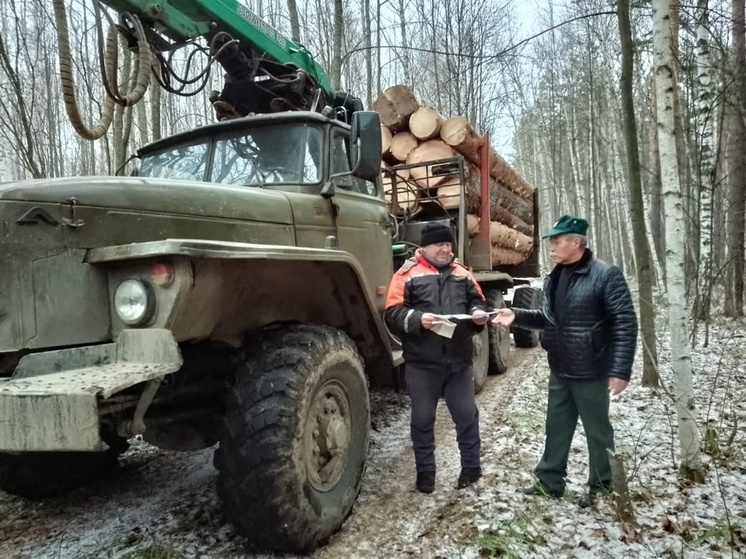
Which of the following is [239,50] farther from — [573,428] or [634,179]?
[573,428]

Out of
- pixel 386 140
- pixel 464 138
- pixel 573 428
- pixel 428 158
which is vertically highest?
pixel 386 140

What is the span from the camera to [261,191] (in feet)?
11.5

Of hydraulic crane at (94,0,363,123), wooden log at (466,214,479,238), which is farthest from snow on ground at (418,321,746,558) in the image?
hydraulic crane at (94,0,363,123)

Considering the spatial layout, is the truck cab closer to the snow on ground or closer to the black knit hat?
the black knit hat

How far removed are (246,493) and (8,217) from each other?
1625 millimetres

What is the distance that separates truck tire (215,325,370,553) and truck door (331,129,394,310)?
1.10m

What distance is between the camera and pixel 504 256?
8.23m

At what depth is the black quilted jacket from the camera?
2.86 metres

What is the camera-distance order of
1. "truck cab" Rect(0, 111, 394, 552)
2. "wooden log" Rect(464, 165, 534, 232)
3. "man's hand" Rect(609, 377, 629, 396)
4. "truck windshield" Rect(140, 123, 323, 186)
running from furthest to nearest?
"wooden log" Rect(464, 165, 534, 232) < "truck windshield" Rect(140, 123, 323, 186) < "man's hand" Rect(609, 377, 629, 396) < "truck cab" Rect(0, 111, 394, 552)

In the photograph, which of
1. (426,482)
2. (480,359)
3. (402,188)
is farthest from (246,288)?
(402,188)

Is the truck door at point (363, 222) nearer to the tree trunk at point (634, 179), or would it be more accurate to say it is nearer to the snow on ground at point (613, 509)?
the snow on ground at point (613, 509)

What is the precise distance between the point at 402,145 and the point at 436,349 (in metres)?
4.17

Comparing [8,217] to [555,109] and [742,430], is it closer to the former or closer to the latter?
[742,430]

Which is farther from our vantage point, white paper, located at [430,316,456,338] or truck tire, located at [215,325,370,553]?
white paper, located at [430,316,456,338]
